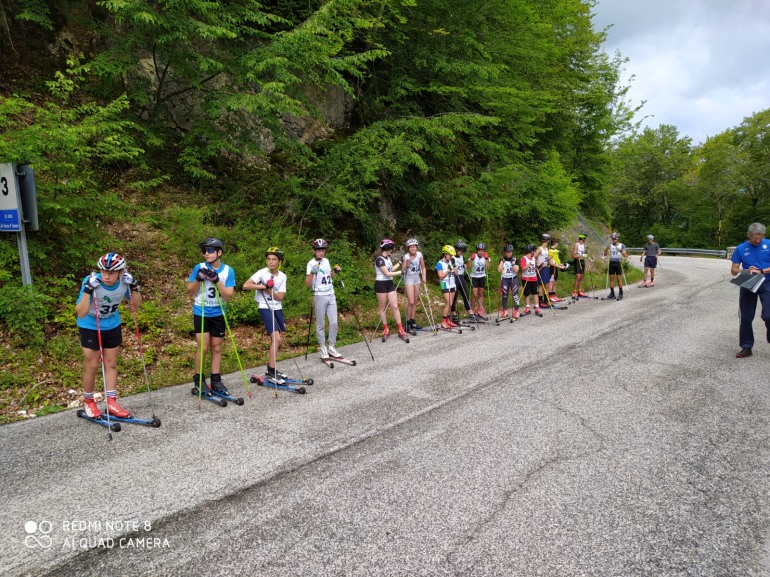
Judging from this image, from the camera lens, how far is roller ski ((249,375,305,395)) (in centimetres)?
603

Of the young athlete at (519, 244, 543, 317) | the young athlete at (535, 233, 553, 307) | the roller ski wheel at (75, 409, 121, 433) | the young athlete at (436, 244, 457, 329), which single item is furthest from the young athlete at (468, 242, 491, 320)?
the roller ski wheel at (75, 409, 121, 433)

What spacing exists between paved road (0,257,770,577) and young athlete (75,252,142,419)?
0.41 metres

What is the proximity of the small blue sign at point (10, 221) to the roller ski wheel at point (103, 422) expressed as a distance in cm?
333

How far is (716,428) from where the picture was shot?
4578mm

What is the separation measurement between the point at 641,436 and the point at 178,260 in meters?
8.99

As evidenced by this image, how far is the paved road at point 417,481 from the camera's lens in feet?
9.25

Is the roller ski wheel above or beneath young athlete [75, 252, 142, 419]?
beneath

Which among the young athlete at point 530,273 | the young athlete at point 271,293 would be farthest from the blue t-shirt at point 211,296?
the young athlete at point 530,273

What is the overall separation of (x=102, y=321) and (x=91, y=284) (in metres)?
0.51

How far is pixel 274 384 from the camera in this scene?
20.8 ft

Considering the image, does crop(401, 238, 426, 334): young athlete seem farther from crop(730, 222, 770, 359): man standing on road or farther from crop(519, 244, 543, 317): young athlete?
crop(730, 222, 770, 359): man standing on road

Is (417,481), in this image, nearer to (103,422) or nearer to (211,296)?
(103,422)

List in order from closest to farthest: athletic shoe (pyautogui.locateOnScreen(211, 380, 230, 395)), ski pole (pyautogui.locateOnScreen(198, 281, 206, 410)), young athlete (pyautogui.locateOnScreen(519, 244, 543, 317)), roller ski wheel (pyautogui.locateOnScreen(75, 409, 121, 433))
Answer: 1. roller ski wheel (pyautogui.locateOnScreen(75, 409, 121, 433))
2. ski pole (pyautogui.locateOnScreen(198, 281, 206, 410))
3. athletic shoe (pyautogui.locateOnScreen(211, 380, 230, 395))
4. young athlete (pyautogui.locateOnScreen(519, 244, 543, 317))

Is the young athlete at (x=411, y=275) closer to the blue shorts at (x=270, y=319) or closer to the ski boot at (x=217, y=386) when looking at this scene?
the blue shorts at (x=270, y=319)
